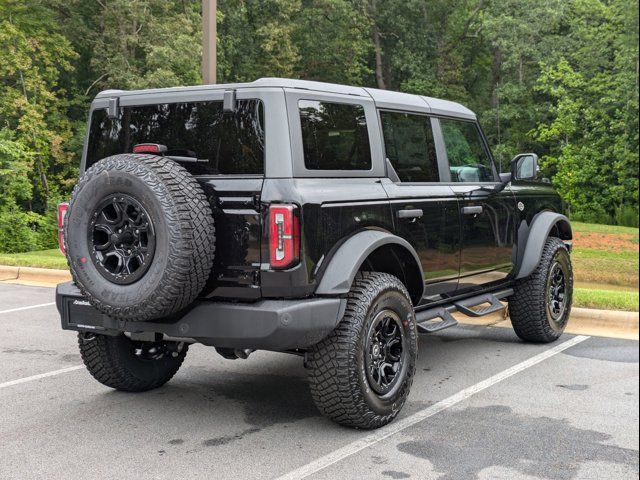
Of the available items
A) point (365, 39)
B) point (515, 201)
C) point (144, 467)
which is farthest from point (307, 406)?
point (365, 39)

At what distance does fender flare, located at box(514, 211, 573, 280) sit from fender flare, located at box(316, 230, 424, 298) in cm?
227

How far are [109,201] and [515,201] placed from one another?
368 centimetres

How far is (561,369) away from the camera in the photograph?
6.16m

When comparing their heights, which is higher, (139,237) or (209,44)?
(209,44)

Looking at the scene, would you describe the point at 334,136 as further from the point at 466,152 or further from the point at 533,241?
the point at 533,241

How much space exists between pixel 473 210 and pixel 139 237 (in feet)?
9.08

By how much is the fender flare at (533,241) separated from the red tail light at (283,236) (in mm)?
3002

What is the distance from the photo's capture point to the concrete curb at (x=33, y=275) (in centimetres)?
1147

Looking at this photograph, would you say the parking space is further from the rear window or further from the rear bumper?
the rear window

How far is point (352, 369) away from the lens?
4.43 m

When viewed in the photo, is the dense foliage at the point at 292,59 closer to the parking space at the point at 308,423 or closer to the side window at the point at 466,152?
the side window at the point at 466,152

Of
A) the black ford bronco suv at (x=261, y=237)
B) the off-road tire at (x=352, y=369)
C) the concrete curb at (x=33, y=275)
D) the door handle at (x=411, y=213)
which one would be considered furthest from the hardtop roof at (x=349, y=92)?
the concrete curb at (x=33, y=275)

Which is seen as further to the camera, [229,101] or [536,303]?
[536,303]

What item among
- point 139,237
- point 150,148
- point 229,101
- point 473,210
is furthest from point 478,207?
point 139,237
